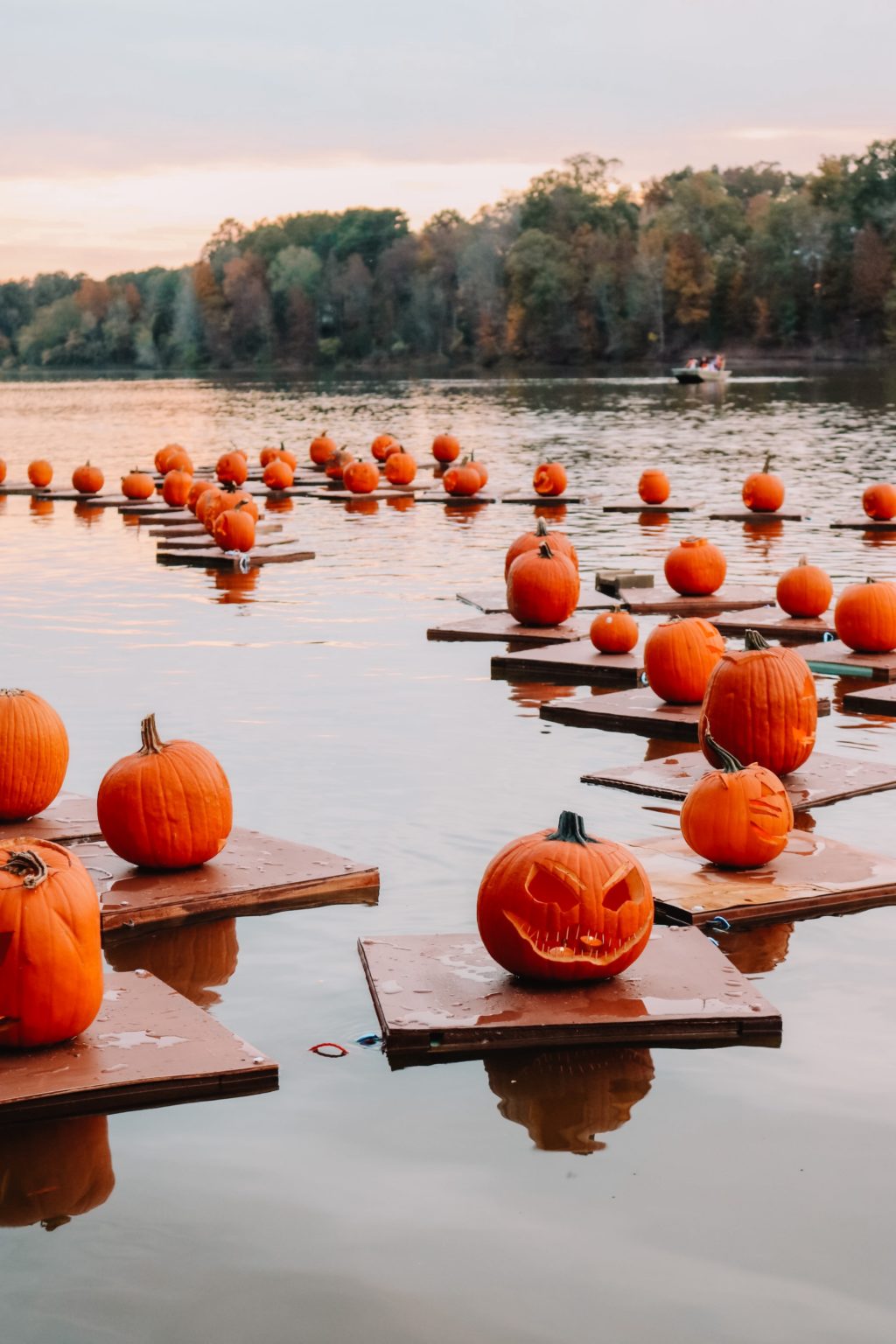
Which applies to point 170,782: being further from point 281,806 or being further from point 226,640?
point 226,640

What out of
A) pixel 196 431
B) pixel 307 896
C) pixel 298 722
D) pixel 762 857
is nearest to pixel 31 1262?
pixel 307 896

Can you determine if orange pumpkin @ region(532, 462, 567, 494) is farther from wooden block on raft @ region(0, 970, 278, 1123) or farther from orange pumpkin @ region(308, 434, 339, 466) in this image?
Result: wooden block on raft @ region(0, 970, 278, 1123)

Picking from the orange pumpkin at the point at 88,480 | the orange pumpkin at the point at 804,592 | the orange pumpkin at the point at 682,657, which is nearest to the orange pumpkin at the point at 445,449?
the orange pumpkin at the point at 88,480

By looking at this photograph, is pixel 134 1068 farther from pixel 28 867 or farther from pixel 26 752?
pixel 26 752

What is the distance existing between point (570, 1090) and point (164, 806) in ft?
8.15

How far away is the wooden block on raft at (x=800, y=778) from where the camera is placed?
8305mm

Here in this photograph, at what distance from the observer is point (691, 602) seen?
1452 cm

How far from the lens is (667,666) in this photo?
1024 cm

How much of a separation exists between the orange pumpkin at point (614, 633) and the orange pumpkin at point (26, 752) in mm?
5156

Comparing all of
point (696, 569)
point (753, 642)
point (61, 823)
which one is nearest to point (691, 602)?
point (696, 569)

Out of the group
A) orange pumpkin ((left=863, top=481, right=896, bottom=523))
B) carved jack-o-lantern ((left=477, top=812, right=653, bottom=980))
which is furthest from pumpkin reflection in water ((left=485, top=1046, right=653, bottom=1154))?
orange pumpkin ((left=863, top=481, right=896, bottom=523))

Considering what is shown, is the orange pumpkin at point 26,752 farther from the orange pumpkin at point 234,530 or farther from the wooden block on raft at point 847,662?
the orange pumpkin at point 234,530

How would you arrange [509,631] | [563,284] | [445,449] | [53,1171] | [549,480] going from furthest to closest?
[563,284] < [445,449] < [549,480] < [509,631] < [53,1171]

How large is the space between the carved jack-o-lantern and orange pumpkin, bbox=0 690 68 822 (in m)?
2.67
